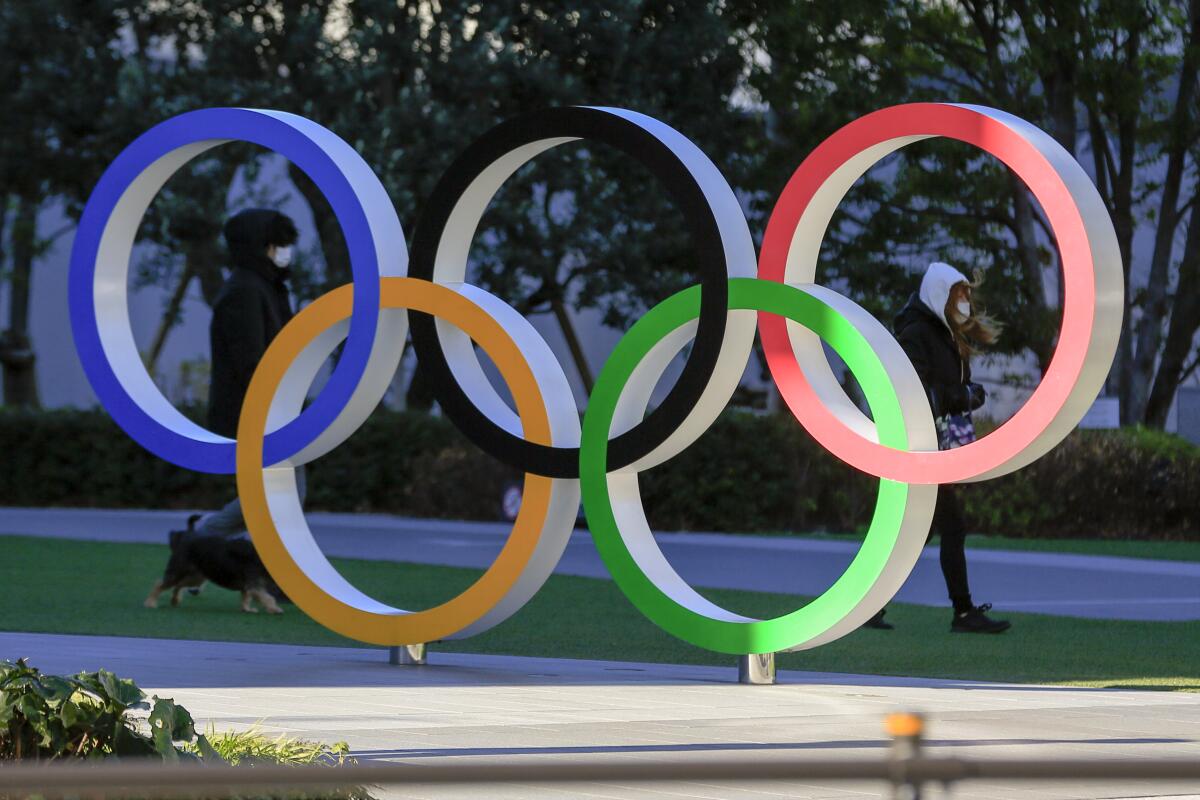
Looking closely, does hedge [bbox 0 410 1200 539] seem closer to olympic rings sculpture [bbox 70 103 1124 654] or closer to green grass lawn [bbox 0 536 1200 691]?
green grass lawn [bbox 0 536 1200 691]

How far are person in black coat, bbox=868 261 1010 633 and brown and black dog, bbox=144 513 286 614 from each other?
412cm

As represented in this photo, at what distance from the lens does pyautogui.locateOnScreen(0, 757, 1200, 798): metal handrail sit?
2.62 m

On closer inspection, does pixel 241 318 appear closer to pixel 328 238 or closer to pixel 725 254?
pixel 725 254

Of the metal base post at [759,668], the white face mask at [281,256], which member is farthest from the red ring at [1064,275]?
the white face mask at [281,256]

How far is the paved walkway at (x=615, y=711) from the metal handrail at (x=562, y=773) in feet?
8.65

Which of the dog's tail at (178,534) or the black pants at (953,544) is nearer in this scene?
the black pants at (953,544)

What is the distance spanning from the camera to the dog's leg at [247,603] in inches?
469

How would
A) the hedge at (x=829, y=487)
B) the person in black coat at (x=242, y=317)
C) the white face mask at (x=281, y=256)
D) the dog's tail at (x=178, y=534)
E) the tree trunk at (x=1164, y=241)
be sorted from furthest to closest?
the tree trunk at (x=1164, y=241) → the hedge at (x=829, y=487) → the white face mask at (x=281, y=256) → the person in black coat at (x=242, y=317) → the dog's tail at (x=178, y=534)

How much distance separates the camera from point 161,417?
10.3 metres

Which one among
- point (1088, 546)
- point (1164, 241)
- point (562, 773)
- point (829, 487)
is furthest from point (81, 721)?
point (1164, 241)

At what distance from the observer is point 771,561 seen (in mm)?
16047

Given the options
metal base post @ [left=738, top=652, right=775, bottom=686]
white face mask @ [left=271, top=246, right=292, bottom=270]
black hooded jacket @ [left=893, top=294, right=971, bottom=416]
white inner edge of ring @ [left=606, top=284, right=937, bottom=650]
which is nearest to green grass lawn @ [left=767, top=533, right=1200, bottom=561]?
black hooded jacket @ [left=893, top=294, right=971, bottom=416]

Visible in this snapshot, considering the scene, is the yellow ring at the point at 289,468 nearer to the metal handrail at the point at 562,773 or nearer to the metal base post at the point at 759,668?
the metal base post at the point at 759,668

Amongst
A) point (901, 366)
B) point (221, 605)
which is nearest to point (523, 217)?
point (221, 605)
